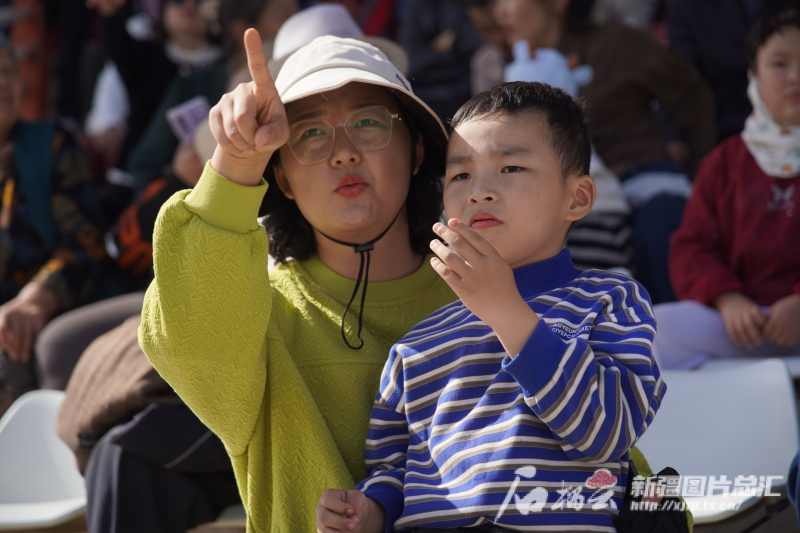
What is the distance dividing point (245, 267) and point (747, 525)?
3.96 ft

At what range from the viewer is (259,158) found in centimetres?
139

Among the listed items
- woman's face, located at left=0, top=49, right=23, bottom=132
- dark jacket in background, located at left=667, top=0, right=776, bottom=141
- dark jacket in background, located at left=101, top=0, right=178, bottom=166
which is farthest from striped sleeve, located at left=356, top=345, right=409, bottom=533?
dark jacket in background, located at left=101, top=0, right=178, bottom=166

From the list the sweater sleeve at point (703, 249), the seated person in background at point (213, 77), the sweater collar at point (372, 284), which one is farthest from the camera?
the seated person in background at point (213, 77)

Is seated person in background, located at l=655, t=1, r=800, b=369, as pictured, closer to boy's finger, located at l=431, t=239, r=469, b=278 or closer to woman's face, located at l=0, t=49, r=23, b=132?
boy's finger, located at l=431, t=239, r=469, b=278

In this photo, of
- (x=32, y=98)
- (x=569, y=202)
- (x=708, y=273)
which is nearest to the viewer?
(x=569, y=202)

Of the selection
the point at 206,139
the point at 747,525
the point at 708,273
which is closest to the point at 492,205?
the point at 747,525

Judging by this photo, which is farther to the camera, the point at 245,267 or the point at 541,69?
the point at 541,69

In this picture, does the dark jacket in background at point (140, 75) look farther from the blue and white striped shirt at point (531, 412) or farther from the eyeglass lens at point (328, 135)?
the blue and white striped shirt at point (531, 412)

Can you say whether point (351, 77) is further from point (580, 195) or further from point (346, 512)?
point (346, 512)

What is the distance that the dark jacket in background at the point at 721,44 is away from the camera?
13.5ft

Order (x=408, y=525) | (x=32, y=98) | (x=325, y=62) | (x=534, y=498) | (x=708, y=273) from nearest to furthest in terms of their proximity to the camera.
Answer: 1. (x=534, y=498)
2. (x=408, y=525)
3. (x=325, y=62)
4. (x=708, y=273)
5. (x=32, y=98)

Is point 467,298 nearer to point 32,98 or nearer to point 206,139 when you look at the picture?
point 206,139

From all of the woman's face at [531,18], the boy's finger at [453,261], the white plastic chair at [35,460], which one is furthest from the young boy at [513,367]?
the woman's face at [531,18]

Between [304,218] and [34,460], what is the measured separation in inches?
48.1
